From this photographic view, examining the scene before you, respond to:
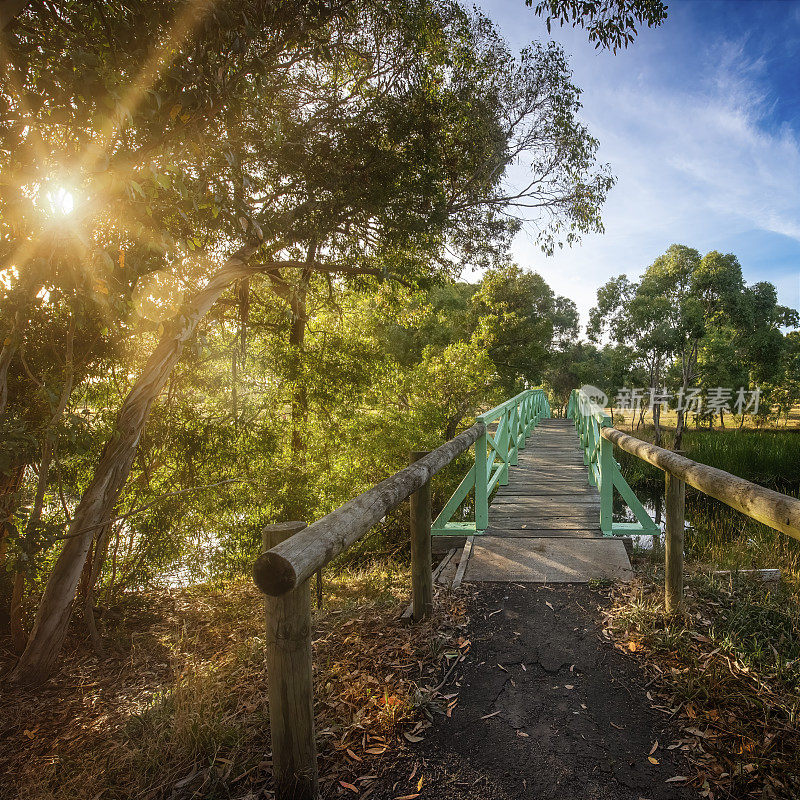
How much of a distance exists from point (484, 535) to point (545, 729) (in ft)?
9.63

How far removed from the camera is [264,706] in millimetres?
2506

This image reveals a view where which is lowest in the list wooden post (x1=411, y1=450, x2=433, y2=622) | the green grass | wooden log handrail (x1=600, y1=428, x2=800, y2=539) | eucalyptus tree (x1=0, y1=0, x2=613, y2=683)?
the green grass

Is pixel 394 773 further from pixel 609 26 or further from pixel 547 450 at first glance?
pixel 547 450

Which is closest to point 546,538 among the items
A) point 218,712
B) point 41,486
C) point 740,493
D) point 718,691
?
point 718,691

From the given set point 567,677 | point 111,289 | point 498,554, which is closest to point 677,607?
point 567,677

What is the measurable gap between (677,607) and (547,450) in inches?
343

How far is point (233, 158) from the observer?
274 centimetres

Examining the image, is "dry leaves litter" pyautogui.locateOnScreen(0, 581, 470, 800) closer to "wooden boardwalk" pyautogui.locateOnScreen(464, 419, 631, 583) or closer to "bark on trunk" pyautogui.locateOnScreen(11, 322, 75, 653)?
"bark on trunk" pyautogui.locateOnScreen(11, 322, 75, 653)

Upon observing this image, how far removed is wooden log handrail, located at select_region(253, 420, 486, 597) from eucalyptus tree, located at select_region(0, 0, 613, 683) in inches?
64.4

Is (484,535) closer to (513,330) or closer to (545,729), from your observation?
(545,729)

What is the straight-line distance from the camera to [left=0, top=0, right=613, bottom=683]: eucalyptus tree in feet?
7.91

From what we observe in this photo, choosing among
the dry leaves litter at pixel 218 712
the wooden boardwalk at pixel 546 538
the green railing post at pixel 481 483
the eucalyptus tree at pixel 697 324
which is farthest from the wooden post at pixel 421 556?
the eucalyptus tree at pixel 697 324

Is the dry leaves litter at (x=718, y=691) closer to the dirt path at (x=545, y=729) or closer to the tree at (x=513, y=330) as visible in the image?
the dirt path at (x=545, y=729)

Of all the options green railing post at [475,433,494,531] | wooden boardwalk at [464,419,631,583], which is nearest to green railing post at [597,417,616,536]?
wooden boardwalk at [464,419,631,583]
